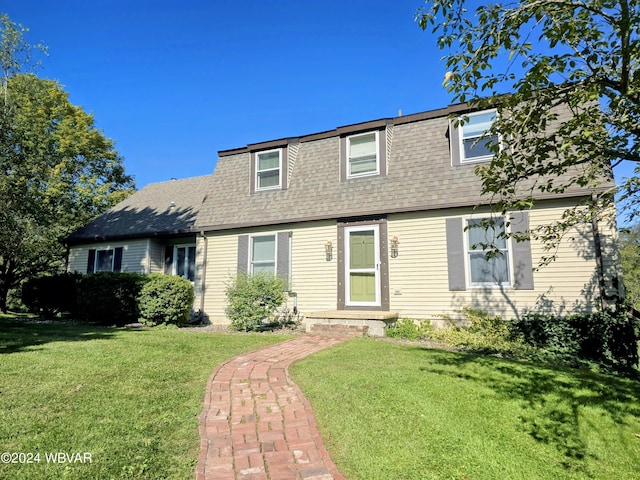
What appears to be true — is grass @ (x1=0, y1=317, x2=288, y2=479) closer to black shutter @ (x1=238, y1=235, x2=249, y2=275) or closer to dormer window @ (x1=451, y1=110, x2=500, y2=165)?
black shutter @ (x1=238, y1=235, x2=249, y2=275)

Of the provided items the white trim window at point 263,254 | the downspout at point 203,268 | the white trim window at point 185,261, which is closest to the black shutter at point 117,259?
→ the white trim window at point 185,261

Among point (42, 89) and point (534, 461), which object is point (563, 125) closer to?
point (534, 461)

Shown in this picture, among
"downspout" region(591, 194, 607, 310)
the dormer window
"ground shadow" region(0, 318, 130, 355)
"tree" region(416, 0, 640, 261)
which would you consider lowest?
"ground shadow" region(0, 318, 130, 355)

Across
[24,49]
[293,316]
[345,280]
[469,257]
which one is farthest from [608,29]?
[24,49]

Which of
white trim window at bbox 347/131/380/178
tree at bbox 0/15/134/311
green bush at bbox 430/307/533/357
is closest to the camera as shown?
green bush at bbox 430/307/533/357

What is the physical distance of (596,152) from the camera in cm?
448

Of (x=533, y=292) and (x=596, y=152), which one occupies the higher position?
(x=596, y=152)

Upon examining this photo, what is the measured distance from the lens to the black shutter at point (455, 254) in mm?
8797

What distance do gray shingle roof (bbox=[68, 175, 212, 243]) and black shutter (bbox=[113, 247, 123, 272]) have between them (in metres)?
0.65

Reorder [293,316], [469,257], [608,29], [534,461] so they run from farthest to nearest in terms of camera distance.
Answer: [293,316] → [469,257] → [608,29] → [534,461]

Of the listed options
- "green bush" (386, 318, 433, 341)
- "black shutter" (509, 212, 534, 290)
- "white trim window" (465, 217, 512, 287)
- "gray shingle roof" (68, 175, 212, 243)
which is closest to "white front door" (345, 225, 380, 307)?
"green bush" (386, 318, 433, 341)

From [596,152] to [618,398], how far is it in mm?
3037

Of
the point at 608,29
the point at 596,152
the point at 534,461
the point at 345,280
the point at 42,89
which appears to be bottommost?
the point at 534,461

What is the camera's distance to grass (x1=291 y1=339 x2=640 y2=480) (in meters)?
2.87
